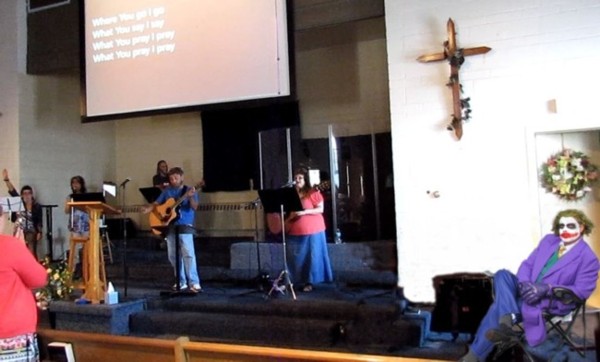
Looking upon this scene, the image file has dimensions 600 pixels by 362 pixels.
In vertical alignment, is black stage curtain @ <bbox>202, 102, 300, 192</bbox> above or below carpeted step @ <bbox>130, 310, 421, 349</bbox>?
above

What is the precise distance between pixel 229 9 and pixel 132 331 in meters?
3.01

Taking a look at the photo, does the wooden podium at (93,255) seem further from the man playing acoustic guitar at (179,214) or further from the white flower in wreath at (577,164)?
the white flower in wreath at (577,164)

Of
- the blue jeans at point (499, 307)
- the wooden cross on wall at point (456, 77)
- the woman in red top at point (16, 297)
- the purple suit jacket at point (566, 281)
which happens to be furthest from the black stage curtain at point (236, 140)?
the woman in red top at point (16, 297)

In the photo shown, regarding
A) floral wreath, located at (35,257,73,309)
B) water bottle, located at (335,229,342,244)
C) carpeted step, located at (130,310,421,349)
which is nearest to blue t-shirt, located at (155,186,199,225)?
carpeted step, located at (130,310,421,349)

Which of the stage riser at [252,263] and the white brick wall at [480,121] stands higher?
the white brick wall at [480,121]

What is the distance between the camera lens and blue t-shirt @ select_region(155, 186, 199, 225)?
4945 mm

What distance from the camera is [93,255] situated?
15.3 feet

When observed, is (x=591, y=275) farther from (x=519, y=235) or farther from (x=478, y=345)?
(x=519, y=235)

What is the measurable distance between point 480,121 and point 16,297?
3.41 m

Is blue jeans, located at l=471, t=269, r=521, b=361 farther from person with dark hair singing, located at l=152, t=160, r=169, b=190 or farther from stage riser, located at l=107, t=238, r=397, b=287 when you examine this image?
person with dark hair singing, located at l=152, t=160, r=169, b=190

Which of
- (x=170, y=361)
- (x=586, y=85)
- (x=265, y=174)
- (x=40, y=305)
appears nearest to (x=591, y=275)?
(x=586, y=85)

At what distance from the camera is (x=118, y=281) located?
615 centimetres

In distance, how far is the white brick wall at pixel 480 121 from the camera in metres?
4.13

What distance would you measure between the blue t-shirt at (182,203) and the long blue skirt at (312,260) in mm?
958
